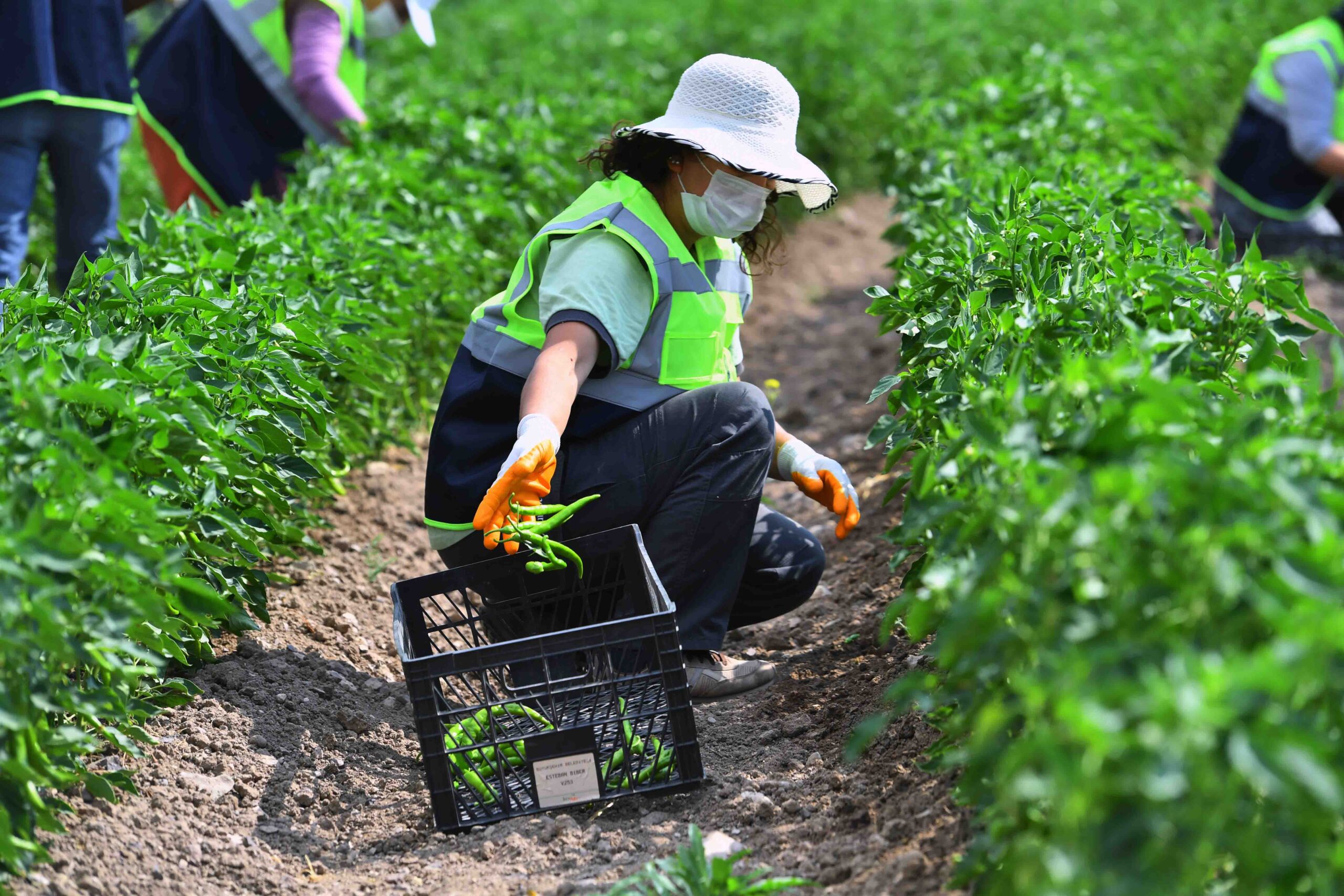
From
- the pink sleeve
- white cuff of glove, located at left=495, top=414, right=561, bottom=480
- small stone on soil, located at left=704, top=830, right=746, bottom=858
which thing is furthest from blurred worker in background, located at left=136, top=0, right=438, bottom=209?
small stone on soil, located at left=704, top=830, right=746, bottom=858

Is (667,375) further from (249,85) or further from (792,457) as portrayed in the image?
(249,85)

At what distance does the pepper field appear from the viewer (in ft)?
4.60

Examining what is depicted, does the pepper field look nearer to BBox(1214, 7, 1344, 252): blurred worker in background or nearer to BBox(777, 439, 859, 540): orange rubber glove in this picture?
BBox(777, 439, 859, 540): orange rubber glove

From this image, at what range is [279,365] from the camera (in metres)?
2.63

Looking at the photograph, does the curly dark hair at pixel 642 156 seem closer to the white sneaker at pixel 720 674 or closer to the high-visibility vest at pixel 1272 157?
the white sneaker at pixel 720 674

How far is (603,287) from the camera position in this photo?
2.65 metres

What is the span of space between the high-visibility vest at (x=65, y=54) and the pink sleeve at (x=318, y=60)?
604 mm

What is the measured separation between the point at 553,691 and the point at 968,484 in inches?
36.0

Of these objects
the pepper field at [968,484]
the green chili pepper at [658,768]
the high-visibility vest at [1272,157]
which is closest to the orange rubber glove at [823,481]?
the pepper field at [968,484]

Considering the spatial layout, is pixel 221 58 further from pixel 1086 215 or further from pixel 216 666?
pixel 1086 215

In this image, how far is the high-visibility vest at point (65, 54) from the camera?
3641 mm

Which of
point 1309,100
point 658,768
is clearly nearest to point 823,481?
point 658,768

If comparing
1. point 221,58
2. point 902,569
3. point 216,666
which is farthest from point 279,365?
point 221,58

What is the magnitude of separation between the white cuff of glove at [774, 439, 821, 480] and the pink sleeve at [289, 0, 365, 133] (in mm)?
2360
